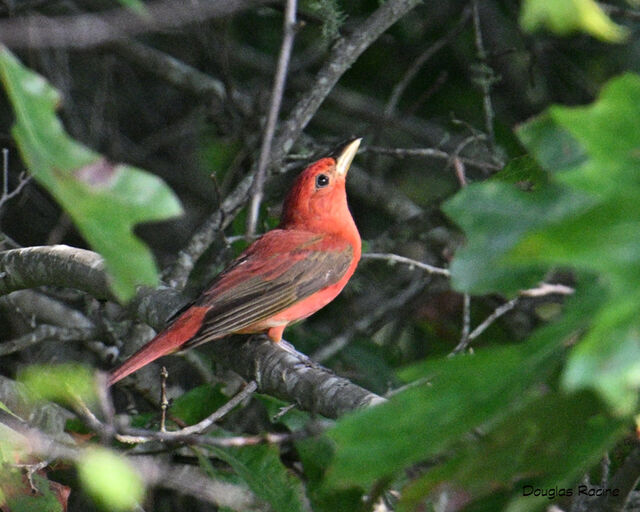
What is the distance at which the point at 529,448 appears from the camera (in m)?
1.81

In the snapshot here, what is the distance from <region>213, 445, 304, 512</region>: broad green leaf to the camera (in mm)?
3195

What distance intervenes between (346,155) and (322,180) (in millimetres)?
197

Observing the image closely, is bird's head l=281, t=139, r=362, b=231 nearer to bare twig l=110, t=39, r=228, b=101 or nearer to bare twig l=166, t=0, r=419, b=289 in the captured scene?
bare twig l=166, t=0, r=419, b=289

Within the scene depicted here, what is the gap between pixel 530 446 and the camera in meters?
1.81

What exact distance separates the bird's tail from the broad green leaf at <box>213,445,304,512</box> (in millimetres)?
561

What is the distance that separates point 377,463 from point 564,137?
73 centimetres

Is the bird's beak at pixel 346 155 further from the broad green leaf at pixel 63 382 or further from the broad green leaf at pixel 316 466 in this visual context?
the broad green leaf at pixel 63 382

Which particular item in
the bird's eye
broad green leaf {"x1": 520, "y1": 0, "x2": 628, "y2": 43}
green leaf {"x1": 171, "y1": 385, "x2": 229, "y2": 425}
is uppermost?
broad green leaf {"x1": 520, "y1": 0, "x2": 628, "y2": 43}

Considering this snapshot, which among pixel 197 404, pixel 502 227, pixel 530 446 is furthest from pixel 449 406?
pixel 197 404

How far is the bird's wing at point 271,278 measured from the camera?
4160mm

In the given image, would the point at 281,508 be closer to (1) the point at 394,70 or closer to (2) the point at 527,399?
(2) the point at 527,399

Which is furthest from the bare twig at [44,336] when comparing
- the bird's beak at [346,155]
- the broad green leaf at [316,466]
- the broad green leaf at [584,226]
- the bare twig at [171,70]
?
the broad green leaf at [584,226]

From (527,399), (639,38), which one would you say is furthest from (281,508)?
(639,38)

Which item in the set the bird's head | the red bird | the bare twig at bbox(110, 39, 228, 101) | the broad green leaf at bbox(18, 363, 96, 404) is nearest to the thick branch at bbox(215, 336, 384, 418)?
the red bird
